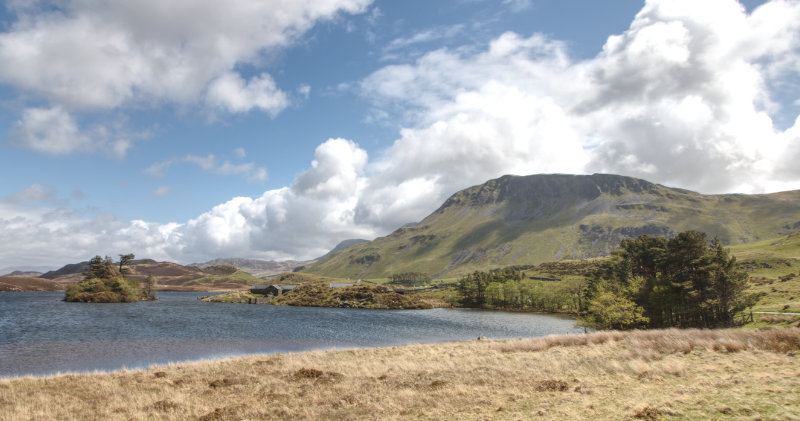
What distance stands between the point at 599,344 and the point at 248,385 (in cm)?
3288

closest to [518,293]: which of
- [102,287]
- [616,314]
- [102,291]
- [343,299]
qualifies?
[343,299]

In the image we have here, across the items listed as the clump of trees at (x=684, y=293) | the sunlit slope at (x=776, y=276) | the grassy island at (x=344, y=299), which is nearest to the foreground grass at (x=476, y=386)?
the clump of trees at (x=684, y=293)

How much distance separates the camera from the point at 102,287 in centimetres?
15000

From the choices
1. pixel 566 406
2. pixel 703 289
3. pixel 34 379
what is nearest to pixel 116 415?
pixel 34 379

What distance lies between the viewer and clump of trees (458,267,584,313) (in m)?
148

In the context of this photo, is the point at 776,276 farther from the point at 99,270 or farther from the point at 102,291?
the point at 99,270

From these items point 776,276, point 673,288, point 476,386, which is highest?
point 673,288

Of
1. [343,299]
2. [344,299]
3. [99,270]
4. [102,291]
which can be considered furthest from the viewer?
[343,299]

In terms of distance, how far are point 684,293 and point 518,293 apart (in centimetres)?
10430

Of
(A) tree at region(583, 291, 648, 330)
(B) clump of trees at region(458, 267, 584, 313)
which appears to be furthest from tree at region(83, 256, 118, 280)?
(A) tree at region(583, 291, 648, 330)

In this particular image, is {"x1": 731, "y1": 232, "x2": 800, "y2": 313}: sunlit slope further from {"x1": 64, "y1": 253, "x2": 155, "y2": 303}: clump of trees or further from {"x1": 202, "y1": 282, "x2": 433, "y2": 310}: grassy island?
{"x1": 64, "y1": 253, "x2": 155, "y2": 303}: clump of trees

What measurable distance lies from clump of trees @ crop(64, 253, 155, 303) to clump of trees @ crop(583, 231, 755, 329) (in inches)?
6270

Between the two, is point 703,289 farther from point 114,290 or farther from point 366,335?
point 114,290

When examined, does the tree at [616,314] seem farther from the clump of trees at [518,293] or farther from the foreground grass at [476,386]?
the clump of trees at [518,293]
